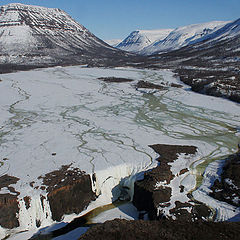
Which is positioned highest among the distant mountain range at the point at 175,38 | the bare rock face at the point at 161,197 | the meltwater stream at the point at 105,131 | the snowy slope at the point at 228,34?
the distant mountain range at the point at 175,38

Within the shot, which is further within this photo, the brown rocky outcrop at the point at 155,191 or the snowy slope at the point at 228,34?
the snowy slope at the point at 228,34

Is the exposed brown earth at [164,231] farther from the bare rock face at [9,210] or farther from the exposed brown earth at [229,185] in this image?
the bare rock face at [9,210]

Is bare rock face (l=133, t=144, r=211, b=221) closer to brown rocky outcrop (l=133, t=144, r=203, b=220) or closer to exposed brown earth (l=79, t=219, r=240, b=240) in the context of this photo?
brown rocky outcrop (l=133, t=144, r=203, b=220)

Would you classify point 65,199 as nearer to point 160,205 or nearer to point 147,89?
point 160,205

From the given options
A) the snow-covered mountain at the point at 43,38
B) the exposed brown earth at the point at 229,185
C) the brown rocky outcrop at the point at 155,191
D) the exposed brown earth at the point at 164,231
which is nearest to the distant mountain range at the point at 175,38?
the snow-covered mountain at the point at 43,38

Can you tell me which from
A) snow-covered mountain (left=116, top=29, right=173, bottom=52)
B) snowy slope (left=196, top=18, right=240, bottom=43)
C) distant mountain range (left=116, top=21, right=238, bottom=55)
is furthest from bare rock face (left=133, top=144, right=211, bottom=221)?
snow-covered mountain (left=116, top=29, right=173, bottom=52)

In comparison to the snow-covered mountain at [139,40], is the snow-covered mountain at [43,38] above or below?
below

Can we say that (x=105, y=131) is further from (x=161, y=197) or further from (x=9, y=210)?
(x=9, y=210)
